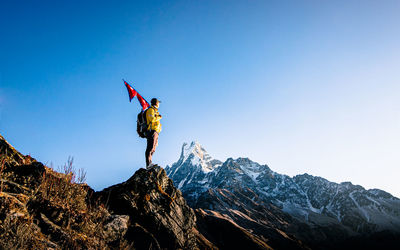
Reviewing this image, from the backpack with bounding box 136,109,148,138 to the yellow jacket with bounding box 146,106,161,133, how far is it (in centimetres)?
26

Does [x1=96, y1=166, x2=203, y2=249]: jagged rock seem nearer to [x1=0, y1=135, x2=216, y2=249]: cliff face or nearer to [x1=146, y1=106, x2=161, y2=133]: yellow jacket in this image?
[x1=0, y1=135, x2=216, y2=249]: cliff face

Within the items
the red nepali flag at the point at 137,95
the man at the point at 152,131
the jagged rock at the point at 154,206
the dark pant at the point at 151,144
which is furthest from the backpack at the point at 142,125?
the jagged rock at the point at 154,206

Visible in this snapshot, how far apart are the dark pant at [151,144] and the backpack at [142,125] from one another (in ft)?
1.22

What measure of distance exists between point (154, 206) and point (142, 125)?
3648 mm

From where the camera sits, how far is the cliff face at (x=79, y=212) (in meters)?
4.22

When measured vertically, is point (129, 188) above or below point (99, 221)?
above

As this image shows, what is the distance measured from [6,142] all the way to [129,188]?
4451 mm

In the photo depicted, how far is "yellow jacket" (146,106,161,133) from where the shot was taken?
9320 mm

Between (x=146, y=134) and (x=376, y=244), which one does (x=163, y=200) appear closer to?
(x=146, y=134)

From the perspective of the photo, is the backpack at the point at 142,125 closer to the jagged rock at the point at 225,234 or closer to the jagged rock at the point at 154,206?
the jagged rock at the point at 154,206

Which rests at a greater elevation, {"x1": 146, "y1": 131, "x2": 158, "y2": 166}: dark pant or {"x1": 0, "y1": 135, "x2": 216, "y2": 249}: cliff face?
{"x1": 146, "y1": 131, "x2": 158, "y2": 166}: dark pant

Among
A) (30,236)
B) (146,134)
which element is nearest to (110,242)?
(30,236)

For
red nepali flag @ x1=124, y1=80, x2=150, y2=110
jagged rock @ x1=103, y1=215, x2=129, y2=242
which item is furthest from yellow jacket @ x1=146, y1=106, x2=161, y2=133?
jagged rock @ x1=103, y1=215, x2=129, y2=242

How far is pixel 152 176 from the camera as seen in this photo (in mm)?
9602
